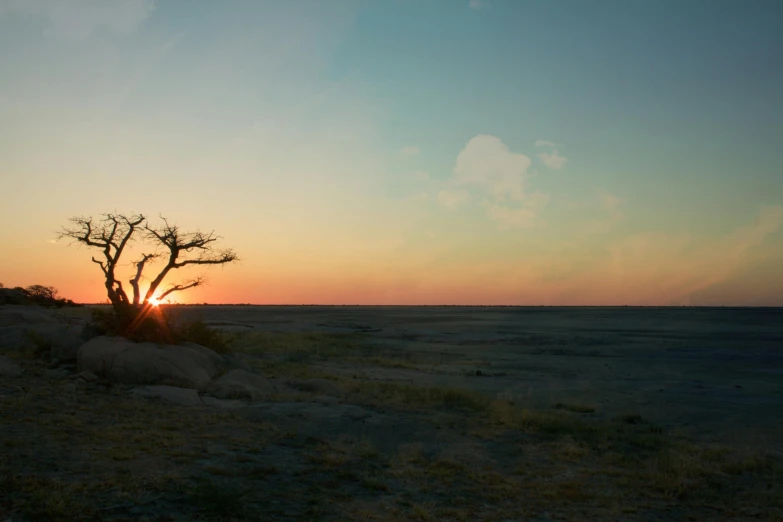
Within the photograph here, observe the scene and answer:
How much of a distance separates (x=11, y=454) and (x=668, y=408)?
18.7m

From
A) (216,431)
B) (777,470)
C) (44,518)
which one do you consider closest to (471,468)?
(216,431)

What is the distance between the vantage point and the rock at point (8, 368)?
1676 cm

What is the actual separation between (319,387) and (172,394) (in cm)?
547

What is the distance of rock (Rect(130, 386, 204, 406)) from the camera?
1540 centimetres

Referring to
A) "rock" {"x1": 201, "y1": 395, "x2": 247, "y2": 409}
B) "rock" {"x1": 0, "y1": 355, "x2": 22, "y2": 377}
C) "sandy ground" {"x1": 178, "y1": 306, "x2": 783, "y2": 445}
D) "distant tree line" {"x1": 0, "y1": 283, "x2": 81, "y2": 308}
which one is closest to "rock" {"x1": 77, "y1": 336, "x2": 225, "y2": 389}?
"rock" {"x1": 201, "y1": 395, "x2": 247, "y2": 409}

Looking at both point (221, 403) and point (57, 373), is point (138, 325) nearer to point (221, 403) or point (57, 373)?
point (57, 373)

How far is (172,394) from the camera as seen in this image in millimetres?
15805

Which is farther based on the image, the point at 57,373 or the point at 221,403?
the point at 57,373

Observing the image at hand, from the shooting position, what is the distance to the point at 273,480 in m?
9.67

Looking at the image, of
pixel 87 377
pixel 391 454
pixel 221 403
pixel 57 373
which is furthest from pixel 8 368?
pixel 391 454

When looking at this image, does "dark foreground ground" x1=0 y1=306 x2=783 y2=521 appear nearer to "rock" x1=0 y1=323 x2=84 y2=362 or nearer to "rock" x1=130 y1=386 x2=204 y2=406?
"rock" x1=130 y1=386 x2=204 y2=406

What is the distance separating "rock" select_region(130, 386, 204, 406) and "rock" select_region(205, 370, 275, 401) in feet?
3.10

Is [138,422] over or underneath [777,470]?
over

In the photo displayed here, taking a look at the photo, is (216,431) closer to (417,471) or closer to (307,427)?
(307,427)
